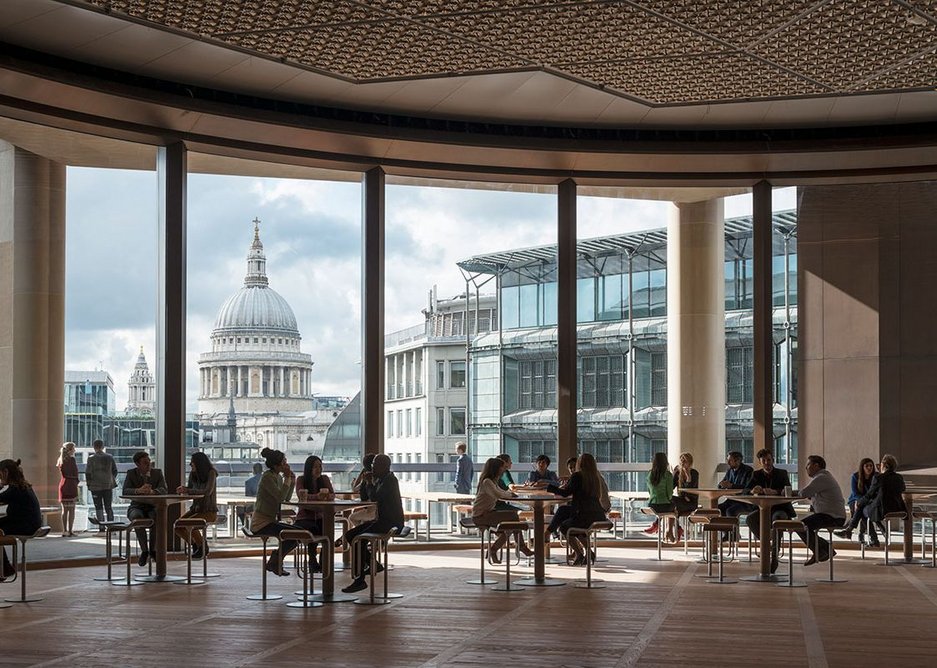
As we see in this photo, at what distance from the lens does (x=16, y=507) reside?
8.91 m

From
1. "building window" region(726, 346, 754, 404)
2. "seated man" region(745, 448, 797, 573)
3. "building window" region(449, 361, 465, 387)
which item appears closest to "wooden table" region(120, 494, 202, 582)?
"building window" region(449, 361, 465, 387)

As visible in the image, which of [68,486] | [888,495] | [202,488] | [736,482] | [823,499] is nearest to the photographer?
[823,499]

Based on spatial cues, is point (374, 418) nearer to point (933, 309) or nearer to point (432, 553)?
point (432, 553)

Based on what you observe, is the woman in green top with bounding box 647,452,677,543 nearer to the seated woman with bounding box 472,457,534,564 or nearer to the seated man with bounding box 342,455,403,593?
the seated woman with bounding box 472,457,534,564

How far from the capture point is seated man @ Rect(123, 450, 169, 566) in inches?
410

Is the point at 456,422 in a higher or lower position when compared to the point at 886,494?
higher

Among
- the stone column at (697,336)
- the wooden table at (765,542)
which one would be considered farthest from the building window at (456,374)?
the wooden table at (765,542)

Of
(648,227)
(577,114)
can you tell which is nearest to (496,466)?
(577,114)

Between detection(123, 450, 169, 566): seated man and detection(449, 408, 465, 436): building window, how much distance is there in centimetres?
360

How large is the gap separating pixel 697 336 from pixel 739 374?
0.66 m

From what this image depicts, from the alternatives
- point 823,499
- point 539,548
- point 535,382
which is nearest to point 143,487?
point 539,548

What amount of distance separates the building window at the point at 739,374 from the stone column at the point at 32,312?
7367 millimetres

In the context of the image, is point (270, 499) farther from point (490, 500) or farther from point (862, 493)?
point (862, 493)

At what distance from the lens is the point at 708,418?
13.8 m
